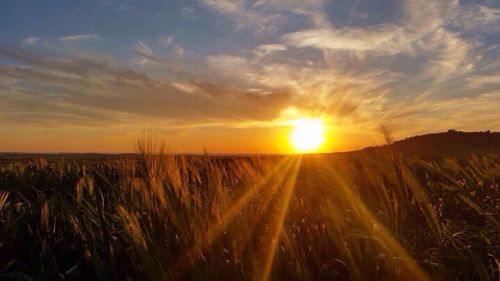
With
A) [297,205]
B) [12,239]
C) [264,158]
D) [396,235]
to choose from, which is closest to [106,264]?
[12,239]

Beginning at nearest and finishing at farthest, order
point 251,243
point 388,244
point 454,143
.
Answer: point 251,243
point 388,244
point 454,143

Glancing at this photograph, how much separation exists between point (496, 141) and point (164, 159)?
1953 inches

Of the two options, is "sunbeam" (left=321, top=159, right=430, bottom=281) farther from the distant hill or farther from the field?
the distant hill

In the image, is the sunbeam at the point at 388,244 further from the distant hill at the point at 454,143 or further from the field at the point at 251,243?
the distant hill at the point at 454,143

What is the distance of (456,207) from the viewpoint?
19.4 feet

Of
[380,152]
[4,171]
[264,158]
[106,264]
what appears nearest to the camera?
[106,264]

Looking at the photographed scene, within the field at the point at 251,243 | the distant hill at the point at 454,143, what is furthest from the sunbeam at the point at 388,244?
the distant hill at the point at 454,143

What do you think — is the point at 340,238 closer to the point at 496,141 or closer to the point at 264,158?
the point at 264,158

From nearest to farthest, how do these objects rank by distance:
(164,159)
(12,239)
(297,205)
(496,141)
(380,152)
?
1. (12,239)
2. (380,152)
3. (297,205)
4. (164,159)
5. (496,141)

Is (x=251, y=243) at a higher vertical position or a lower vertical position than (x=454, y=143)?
lower

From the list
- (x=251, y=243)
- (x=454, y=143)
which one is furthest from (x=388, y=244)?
(x=454, y=143)

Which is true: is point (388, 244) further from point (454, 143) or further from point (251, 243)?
point (454, 143)

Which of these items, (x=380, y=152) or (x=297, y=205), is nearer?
(x=380, y=152)

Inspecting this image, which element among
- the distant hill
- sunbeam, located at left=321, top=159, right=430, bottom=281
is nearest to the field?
sunbeam, located at left=321, top=159, right=430, bottom=281
